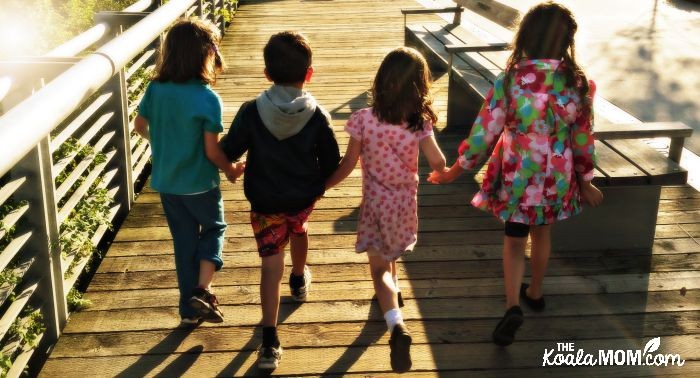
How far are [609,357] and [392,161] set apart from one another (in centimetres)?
120

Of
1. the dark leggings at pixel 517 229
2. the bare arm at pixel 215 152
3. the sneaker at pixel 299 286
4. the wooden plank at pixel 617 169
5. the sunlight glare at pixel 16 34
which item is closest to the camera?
the bare arm at pixel 215 152

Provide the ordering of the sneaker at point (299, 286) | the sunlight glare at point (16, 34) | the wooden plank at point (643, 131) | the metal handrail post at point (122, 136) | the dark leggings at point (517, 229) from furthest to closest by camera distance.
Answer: the sunlight glare at point (16, 34), the metal handrail post at point (122, 136), the wooden plank at point (643, 131), the sneaker at point (299, 286), the dark leggings at point (517, 229)

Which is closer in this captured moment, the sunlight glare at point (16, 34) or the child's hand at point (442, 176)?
the child's hand at point (442, 176)

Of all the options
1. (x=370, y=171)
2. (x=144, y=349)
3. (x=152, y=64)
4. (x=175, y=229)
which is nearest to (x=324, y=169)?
(x=370, y=171)

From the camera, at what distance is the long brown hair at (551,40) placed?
12.3 ft

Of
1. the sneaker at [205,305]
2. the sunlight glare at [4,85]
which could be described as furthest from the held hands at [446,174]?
the sunlight glare at [4,85]

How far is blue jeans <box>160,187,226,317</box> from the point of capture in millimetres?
3916

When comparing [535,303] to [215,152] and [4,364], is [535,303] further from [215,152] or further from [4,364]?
[4,364]

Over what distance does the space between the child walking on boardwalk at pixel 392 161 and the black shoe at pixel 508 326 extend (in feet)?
1.51

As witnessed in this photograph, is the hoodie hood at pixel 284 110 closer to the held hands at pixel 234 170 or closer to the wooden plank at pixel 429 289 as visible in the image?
the held hands at pixel 234 170

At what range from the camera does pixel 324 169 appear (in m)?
→ 3.80

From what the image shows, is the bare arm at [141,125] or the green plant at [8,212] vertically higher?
the bare arm at [141,125]

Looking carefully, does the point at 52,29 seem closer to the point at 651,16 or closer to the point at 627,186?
the point at 627,186

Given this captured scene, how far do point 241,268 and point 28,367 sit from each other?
1.31m
